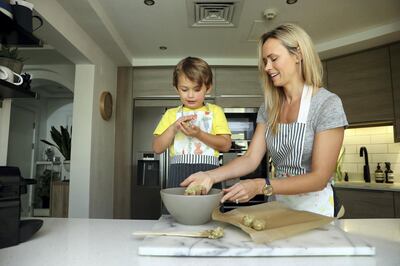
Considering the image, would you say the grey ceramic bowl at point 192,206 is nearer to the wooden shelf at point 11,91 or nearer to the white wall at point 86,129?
the wooden shelf at point 11,91

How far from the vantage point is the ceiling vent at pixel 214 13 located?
1.99 meters

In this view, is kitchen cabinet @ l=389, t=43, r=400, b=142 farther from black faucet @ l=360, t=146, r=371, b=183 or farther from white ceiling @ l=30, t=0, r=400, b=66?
black faucet @ l=360, t=146, r=371, b=183

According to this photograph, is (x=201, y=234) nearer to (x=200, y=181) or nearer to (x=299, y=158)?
(x=200, y=181)

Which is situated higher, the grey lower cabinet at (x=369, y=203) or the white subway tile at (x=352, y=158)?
the white subway tile at (x=352, y=158)

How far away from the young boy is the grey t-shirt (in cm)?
33

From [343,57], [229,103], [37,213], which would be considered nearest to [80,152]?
[229,103]

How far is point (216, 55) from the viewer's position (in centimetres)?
304

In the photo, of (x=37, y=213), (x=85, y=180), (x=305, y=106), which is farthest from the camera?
(x=37, y=213)

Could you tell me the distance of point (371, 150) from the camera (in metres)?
2.80

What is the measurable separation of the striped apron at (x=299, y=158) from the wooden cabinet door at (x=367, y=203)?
1.81 metres

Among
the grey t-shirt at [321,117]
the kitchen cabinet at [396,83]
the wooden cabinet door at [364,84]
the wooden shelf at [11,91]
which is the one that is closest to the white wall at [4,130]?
the wooden shelf at [11,91]

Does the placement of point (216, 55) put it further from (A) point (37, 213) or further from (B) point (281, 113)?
(A) point (37, 213)

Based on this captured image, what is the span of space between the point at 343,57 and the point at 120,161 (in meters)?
2.64

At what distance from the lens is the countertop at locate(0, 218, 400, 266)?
541 mm
